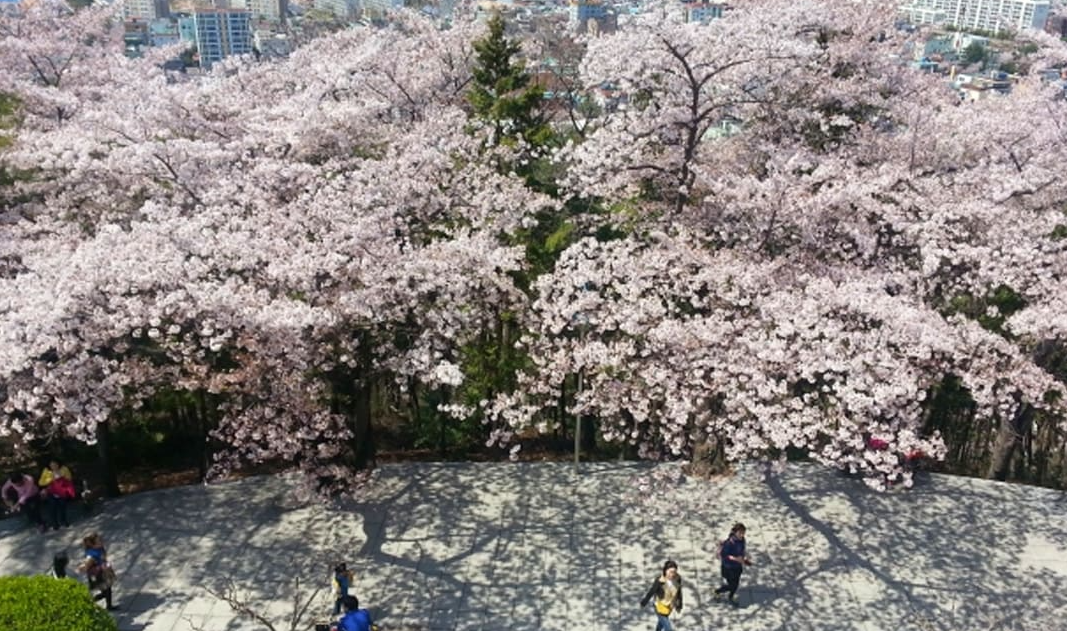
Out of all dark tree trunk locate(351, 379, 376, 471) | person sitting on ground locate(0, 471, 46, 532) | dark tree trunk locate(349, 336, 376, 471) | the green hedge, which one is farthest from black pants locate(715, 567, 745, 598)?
person sitting on ground locate(0, 471, 46, 532)

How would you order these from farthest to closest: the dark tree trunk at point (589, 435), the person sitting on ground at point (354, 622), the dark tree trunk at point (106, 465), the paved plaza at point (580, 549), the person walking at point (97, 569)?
1. the dark tree trunk at point (589, 435)
2. the dark tree trunk at point (106, 465)
3. the paved plaza at point (580, 549)
4. the person walking at point (97, 569)
5. the person sitting on ground at point (354, 622)

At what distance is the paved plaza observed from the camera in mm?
11664

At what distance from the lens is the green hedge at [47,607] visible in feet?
29.5

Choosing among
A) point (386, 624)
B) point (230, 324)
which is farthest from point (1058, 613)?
point (230, 324)

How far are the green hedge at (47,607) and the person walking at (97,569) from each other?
1.31 m

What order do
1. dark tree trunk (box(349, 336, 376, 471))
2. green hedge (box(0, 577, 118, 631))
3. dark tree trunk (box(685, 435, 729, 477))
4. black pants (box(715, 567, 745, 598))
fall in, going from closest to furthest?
green hedge (box(0, 577, 118, 631))
black pants (box(715, 567, 745, 598))
dark tree trunk (box(349, 336, 376, 471))
dark tree trunk (box(685, 435, 729, 477))

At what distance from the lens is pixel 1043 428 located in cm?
1606

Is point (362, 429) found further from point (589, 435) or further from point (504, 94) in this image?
point (504, 94)

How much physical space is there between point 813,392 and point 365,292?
6773 millimetres

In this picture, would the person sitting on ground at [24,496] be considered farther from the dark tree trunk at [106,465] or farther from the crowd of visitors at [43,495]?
the dark tree trunk at [106,465]

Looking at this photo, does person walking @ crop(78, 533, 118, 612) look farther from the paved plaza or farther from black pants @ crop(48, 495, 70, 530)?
black pants @ crop(48, 495, 70, 530)

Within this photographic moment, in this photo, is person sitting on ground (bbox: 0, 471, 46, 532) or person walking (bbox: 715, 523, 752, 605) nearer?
person walking (bbox: 715, 523, 752, 605)

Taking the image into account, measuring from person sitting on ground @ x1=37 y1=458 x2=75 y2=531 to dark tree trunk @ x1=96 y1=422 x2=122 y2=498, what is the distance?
2.30 ft

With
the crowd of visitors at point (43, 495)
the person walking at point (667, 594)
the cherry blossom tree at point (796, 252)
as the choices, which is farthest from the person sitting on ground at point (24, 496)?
the person walking at point (667, 594)
